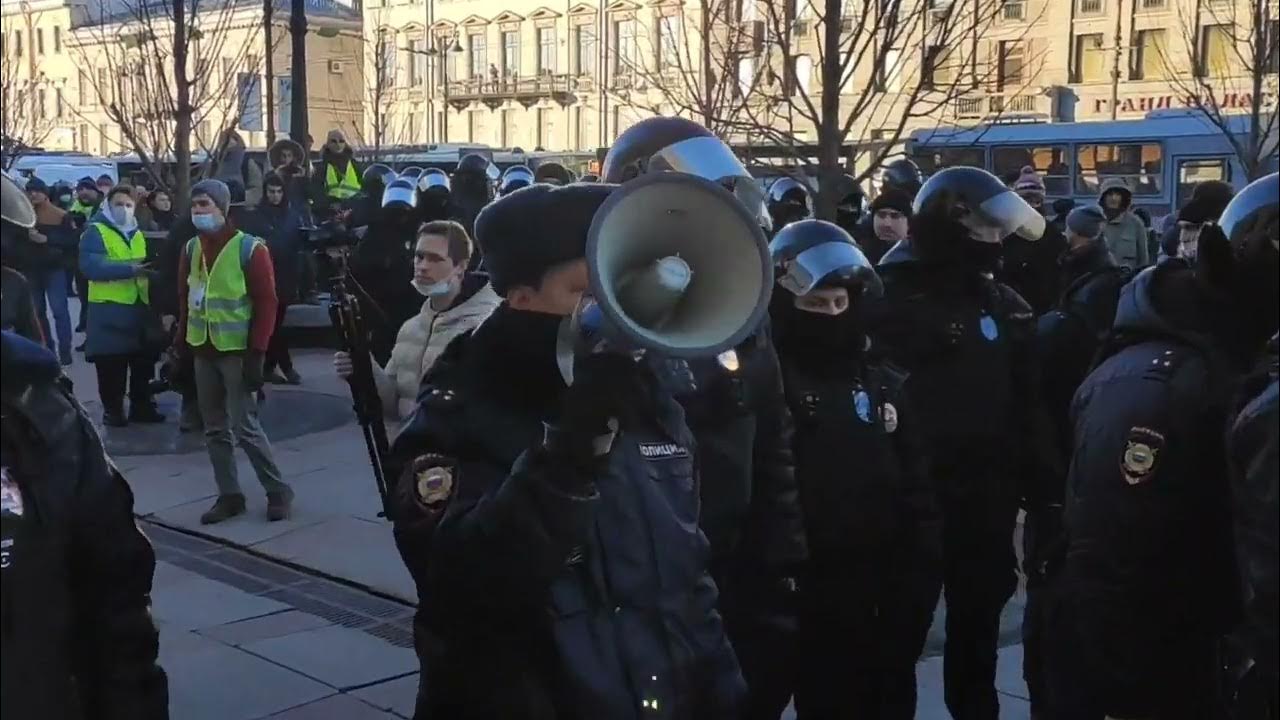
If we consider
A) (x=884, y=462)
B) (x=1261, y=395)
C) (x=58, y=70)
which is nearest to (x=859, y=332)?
(x=884, y=462)

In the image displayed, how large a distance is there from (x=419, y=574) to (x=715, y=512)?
3.29 ft

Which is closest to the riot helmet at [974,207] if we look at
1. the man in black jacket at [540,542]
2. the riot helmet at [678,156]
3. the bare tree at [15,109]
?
the riot helmet at [678,156]

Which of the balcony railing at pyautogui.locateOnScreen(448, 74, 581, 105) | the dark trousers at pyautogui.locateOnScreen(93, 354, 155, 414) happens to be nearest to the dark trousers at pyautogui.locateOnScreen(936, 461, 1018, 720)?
the dark trousers at pyautogui.locateOnScreen(93, 354, 155, 414)

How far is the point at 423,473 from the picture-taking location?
7.92ft

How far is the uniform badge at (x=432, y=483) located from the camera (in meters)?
2.40

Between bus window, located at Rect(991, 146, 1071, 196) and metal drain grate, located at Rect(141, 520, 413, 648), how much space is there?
1866cm

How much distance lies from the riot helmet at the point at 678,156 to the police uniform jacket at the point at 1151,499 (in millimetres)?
1105

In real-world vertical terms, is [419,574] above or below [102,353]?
above

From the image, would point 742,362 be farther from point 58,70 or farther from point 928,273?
point 58,70

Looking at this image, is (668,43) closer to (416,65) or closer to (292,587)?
(292,587)

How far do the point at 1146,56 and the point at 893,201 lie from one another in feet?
116

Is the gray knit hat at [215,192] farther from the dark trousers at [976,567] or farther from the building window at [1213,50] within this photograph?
the building window at [1213,50]

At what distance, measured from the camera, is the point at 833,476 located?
3.93 m

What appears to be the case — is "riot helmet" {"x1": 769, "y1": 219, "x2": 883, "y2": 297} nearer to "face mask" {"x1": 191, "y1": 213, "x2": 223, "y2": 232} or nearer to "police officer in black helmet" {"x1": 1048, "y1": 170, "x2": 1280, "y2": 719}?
"police officer in black helmet" {"x1": 1048, "y1": 170, "x2": 1280, "y2": 719}
